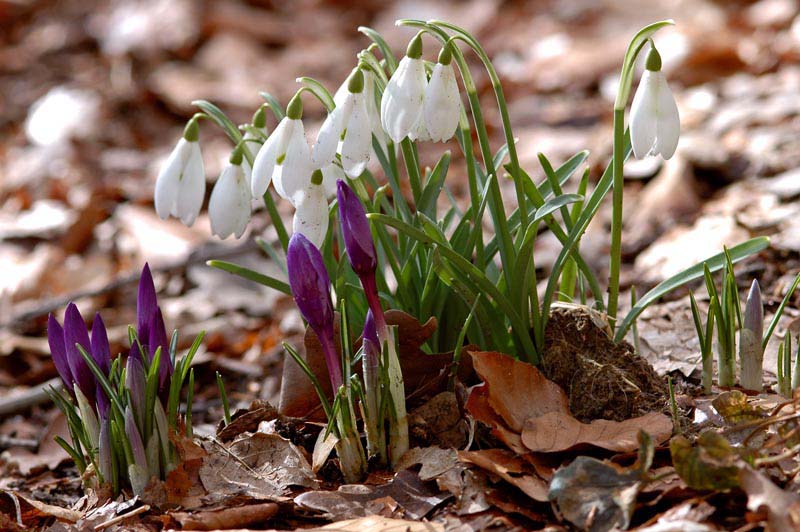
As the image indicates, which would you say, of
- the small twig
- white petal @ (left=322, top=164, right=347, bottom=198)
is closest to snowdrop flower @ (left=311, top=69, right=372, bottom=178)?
white petal @ (left=322, top=164, right=347, bottom=198)

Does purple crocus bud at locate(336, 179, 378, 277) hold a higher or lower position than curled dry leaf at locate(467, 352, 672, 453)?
higher

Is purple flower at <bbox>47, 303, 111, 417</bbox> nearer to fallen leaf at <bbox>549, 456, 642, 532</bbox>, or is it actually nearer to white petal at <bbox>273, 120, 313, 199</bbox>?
white petal at <bbox>273, 120, 313, 199</bbox>

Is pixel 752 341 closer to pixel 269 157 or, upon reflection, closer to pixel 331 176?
pixel 331 176

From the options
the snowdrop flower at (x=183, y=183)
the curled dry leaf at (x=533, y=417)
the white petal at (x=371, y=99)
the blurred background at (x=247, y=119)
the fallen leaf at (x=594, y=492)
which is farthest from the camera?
the blurred background at (x=247, y=119)

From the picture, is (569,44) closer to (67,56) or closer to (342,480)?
(67,56)

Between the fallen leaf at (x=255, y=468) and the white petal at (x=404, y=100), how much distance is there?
0.70m

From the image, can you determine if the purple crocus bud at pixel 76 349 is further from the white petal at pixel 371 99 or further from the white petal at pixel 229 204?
the white petal at pixel 371 99

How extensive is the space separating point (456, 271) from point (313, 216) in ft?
1.06

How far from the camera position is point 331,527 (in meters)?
1.71

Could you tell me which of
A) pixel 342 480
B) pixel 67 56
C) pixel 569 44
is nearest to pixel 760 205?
pixel 342 480

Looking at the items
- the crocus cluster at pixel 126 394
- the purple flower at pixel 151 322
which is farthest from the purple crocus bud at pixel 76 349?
the purple flower at pixel 151 322

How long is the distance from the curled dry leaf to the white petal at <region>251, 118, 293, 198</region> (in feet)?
1.82

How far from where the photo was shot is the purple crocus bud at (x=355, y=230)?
5.90ft

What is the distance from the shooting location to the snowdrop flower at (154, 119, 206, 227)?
7.10 ft
